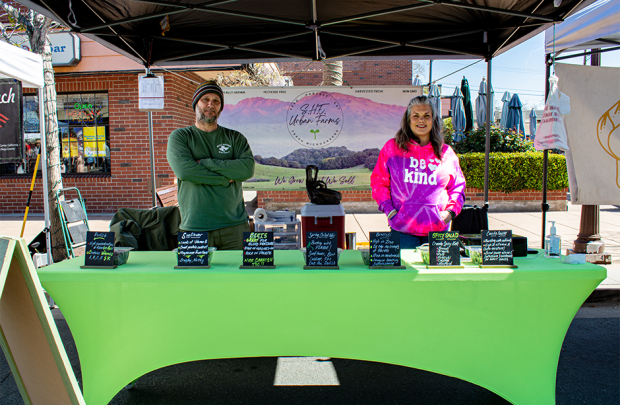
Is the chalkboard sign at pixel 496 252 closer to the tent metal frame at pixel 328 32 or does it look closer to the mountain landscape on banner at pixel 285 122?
the tent metal frame at pixel 328 32

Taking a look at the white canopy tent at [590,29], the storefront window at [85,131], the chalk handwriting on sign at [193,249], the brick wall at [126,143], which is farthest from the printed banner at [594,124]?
the storefront window at [85,131]

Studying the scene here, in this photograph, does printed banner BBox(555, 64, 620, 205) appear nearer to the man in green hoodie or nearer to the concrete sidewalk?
the concrete sidewalk

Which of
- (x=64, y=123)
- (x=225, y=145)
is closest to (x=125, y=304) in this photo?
(x=225, y=145)

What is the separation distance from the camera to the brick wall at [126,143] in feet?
27.5

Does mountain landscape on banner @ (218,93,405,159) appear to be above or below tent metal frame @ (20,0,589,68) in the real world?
below

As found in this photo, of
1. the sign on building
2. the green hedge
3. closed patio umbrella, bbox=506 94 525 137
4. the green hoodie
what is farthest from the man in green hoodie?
closed patio umbrella, bbox=506 94 525 137

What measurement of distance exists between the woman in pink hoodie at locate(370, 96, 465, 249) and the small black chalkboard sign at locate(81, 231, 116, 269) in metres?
1.72

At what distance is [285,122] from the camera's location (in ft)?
17.4

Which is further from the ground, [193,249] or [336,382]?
[193,249]

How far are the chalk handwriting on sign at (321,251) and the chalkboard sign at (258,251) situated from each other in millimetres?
211

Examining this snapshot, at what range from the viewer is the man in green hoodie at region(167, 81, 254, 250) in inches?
117

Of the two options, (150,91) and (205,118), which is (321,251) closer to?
(205,118)

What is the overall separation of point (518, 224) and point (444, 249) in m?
6.01

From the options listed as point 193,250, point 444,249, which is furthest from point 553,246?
point 193,250
